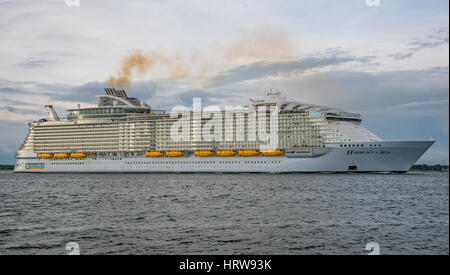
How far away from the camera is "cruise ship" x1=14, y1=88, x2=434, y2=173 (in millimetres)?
64188

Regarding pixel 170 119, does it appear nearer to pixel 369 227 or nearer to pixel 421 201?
pixel 421 201

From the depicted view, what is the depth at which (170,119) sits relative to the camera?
84250 mm

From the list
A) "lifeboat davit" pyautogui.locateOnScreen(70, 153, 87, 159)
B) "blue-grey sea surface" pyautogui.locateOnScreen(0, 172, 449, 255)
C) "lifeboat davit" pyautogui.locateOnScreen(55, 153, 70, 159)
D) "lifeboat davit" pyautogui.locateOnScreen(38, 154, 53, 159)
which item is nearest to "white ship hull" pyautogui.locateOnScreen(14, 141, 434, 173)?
"lifeboat davit" pyautogui.locateOnScreen(70, 153, 87, 159)

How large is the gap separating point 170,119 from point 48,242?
217ft

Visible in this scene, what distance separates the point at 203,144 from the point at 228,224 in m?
54.4

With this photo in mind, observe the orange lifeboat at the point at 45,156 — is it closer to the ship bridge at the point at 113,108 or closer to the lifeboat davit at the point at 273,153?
the ship bridge at the point at 113,108

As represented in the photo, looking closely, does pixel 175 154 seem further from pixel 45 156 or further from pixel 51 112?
pixel 51 112

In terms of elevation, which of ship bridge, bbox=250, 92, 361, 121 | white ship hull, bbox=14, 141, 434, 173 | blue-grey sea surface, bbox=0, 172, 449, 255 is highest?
ship bridge, bbox=250, 92, 361, 121

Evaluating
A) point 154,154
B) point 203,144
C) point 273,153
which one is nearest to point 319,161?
point 273,153

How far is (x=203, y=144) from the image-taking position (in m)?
76.7

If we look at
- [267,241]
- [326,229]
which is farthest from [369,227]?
[267,241]

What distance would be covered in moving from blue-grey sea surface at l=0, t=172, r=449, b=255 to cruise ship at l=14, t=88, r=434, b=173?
2840cm
